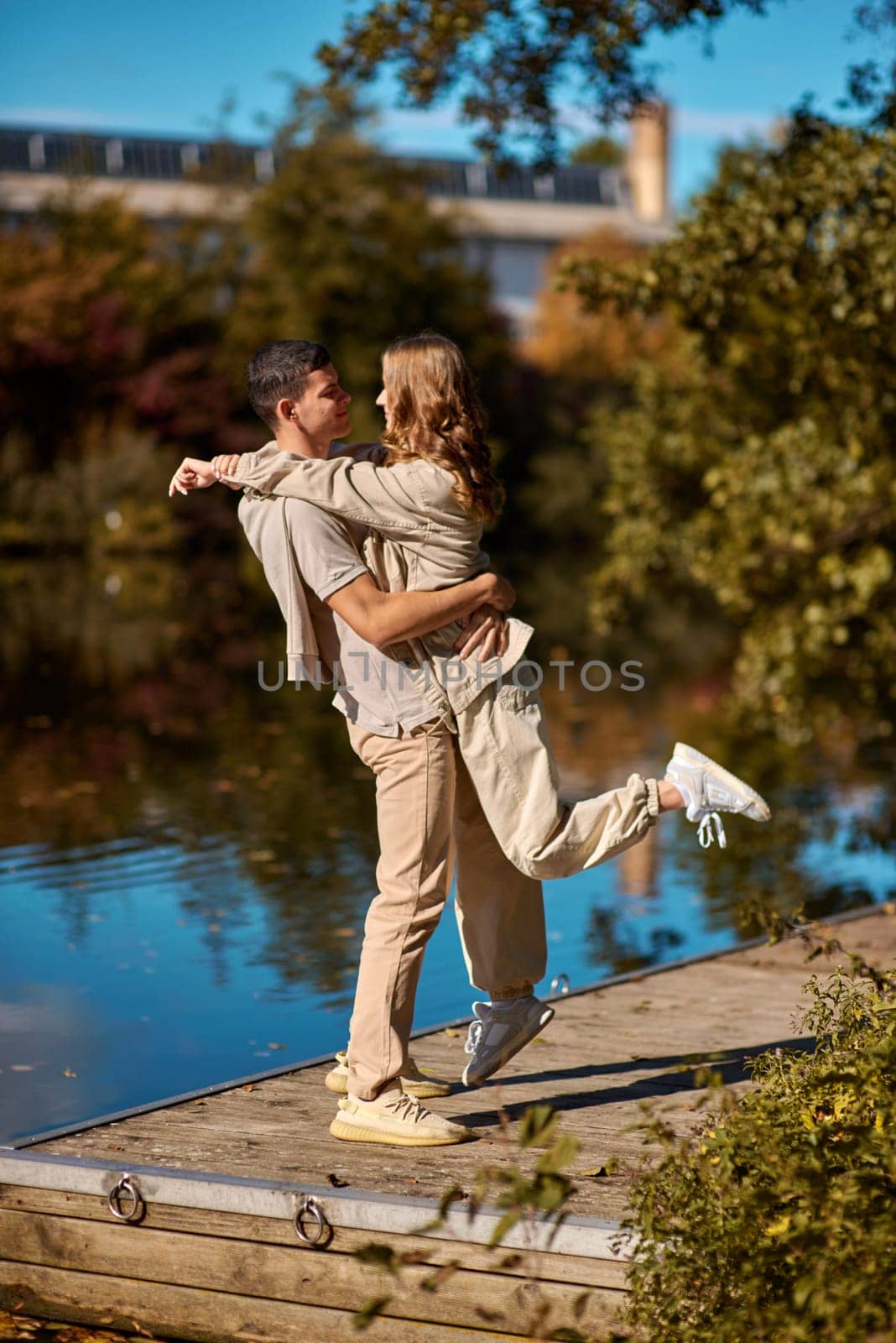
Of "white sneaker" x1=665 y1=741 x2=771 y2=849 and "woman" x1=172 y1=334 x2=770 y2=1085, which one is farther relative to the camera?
"white sneaker" x1=665 y1=741 x2=771 y2=849

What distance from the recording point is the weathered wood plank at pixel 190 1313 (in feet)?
12.5

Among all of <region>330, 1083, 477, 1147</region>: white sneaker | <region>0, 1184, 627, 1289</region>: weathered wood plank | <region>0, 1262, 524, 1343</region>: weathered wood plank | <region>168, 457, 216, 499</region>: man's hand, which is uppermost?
<region>168, 457, 216, 499</region>: man's hand

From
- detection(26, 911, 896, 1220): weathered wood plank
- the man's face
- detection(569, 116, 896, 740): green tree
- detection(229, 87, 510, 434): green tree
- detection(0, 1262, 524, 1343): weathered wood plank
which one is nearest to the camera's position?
detection(0, 1262, 524, 1343): weathered wood plank

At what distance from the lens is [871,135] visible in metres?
8.01

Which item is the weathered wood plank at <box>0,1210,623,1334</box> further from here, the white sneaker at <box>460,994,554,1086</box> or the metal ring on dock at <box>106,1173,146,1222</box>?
the white sneaker at <box>460,994,554,1086</box>

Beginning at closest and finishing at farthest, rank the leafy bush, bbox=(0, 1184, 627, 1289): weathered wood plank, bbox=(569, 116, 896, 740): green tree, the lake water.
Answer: the leafy bush < bbox=(0, 1184, 627, 1289): weathered wood plank < the lake water < bbox=(569, 116, 896, 740): green tree

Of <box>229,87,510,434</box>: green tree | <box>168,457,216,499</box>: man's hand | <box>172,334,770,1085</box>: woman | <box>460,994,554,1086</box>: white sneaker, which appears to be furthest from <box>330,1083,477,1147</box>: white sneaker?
<box>229,87,510,434</box>: green tree

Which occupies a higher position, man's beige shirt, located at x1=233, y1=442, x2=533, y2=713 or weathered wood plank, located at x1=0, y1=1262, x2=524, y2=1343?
man's beige shirt, located at x1=233, y1=442, x2=533, y2=713

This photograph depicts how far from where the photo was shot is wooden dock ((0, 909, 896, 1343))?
3.70 metres

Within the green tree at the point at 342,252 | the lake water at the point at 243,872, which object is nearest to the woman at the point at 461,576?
the lake water at the point at 243,872

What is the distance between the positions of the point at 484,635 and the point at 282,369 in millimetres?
785

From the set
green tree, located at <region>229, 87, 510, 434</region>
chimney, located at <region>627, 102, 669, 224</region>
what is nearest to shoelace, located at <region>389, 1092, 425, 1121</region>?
green tree, located at <region>229, 87, 510, 434</region>

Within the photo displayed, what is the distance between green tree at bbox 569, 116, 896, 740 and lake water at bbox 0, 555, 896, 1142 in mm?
1144

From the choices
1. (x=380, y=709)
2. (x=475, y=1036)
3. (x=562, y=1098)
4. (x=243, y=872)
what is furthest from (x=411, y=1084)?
(x=243, y=872)
